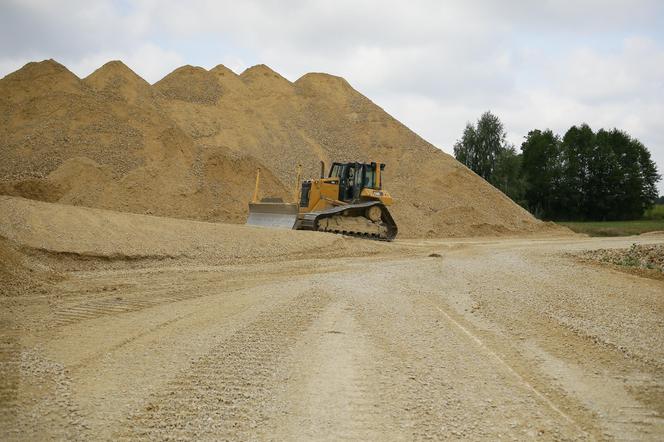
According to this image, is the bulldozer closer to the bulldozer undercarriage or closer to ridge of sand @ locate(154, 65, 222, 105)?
the bulldozer undercarriage

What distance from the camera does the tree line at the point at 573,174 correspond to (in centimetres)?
5141

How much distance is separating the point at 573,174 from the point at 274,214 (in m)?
42.0

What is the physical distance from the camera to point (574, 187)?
173 ft

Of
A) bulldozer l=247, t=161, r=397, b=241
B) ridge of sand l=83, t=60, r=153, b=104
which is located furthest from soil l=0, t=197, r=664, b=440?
ridge of sand l=83, t=60, r=153, b=104

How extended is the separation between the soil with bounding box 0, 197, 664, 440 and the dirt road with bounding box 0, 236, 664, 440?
0.06 feet

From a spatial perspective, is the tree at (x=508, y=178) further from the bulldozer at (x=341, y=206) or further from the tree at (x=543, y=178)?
the bulldozer at (x=341, y=206)

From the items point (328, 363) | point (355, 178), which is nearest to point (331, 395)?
point (328, 363)

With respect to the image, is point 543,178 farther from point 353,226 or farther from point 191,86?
point 353,226

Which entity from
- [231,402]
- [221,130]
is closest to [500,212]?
[221,130]

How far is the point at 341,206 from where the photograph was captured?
20.1m

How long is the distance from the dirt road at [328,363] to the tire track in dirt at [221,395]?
0.01 m

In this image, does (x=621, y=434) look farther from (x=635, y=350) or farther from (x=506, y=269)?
(x=506, y=269)

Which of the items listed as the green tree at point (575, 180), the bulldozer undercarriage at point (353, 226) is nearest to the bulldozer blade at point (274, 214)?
the bulldozer undercarriage at point (353, 226)

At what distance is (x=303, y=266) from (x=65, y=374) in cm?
807
